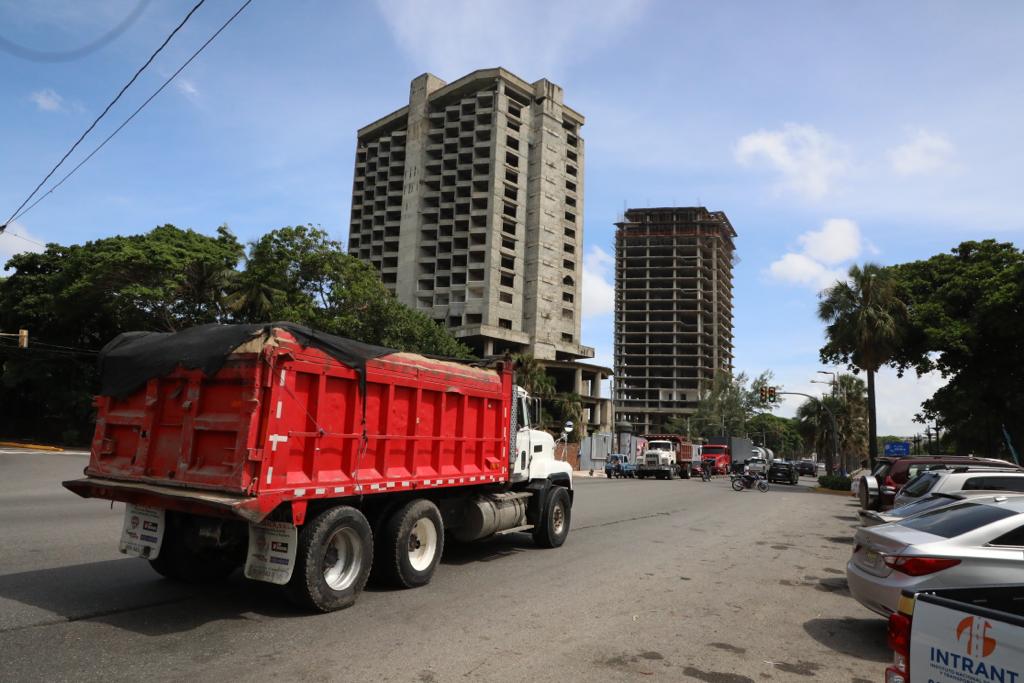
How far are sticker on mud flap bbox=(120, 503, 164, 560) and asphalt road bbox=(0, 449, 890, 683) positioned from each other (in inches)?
18.4

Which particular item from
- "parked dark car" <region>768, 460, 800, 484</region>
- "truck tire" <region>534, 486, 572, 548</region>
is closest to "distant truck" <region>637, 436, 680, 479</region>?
"parked dark car" <region>768, 460, 800, 484</region>

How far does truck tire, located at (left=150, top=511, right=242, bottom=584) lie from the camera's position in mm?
7102

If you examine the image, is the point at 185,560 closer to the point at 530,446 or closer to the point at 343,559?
the point at 343,559

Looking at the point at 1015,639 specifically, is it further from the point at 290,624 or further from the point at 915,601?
the point at 290,624

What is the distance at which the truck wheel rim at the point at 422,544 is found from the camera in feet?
26.1

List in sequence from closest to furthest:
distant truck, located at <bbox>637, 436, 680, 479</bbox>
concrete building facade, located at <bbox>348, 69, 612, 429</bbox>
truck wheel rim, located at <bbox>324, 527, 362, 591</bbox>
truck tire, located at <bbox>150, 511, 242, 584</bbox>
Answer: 1. truck wheel rim, located at <bbox>324, 527, 362, 591</bbox>
2. truck tire, located at <bbox>150, 511, 242, 584</bbox>
3. distant truck, located at <bbox>637, 436, 680, 479</bbox>
4. concrete building facade, located at <bbox>348, 69, 612, 429</bbox>

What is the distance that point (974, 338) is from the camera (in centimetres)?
3319

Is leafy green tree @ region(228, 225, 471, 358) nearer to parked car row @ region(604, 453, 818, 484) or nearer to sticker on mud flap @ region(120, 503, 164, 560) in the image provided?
parked car row @ region(604, 453, 818, 484)

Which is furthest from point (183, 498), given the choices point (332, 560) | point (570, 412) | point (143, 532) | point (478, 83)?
point (478, 83)

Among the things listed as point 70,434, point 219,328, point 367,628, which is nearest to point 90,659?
point 367,628

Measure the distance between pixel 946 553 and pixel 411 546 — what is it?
217 inches

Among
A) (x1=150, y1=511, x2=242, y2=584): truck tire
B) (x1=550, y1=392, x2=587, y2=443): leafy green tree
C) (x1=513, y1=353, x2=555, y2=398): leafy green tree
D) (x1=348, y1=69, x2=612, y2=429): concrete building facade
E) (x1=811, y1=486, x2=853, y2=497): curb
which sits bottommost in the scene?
(x1=811, y1=486, x2=853, y2=497): curb

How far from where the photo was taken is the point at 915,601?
2.80m

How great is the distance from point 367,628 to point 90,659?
85.4 inches
